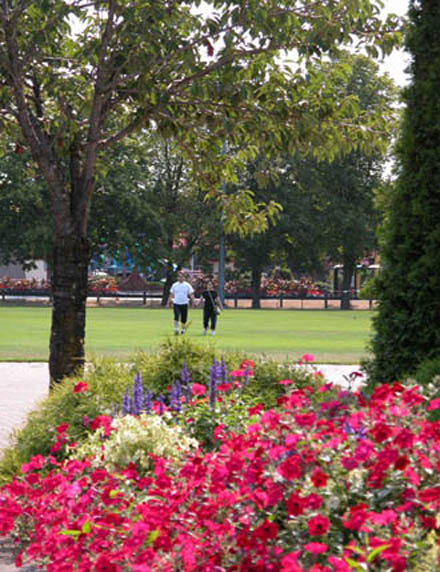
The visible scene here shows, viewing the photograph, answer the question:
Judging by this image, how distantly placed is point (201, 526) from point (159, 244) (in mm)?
55522

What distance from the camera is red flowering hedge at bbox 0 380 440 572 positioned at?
3.04m

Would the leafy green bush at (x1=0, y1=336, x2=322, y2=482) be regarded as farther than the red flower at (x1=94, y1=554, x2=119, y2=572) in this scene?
Yes

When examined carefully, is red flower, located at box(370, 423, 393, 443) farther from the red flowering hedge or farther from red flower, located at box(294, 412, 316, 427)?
red flower, located at box(294, 412, 316, 427)

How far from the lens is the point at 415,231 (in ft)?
24.4

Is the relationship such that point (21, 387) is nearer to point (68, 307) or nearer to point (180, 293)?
point (68, 307)

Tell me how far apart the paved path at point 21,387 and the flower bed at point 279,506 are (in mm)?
3792

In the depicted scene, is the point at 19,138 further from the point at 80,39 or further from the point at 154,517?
the point at 154,517

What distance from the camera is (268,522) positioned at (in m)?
3.20

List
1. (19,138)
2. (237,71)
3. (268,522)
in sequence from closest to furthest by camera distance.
Result: 1. (268,522)
2. (237,71)
3. (19,138)

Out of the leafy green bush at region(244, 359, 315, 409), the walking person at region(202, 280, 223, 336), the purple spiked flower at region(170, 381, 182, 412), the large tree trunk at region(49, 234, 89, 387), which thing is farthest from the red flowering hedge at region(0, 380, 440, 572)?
the walking person at region(202, 280, 223, 336)

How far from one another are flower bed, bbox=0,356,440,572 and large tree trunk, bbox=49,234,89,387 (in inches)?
166

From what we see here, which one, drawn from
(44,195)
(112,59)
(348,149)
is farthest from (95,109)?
(44,195)

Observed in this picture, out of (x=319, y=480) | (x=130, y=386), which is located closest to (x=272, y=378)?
(x=130, y=386)

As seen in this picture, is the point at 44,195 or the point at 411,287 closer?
the point at 411,287
